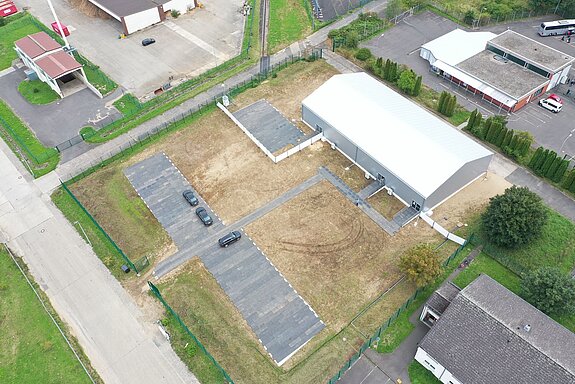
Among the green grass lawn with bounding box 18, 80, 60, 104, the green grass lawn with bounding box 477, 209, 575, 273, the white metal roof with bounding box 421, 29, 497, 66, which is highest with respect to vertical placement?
the white metal roof with bounding box 421, 29, 497, 66

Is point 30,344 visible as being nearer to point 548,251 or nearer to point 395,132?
point 395,132

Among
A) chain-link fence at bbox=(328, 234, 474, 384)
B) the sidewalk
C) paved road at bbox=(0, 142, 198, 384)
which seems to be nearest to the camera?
the sidewalk

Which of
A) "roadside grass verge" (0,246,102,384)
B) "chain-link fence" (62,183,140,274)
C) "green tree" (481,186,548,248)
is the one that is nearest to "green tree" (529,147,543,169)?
"green tree" (481,186,548,248)

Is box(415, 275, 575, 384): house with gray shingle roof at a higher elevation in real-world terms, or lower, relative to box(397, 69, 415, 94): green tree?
lower

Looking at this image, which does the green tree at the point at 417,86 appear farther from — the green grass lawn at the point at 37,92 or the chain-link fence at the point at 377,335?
A: the green grass lawn at the point at 37,92

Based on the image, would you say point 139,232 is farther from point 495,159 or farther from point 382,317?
point 495,159

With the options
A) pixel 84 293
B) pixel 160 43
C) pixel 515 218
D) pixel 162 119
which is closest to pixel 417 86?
pixel 515 218

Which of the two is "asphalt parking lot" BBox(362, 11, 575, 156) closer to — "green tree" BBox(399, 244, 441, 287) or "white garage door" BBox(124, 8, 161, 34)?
"green tree" BBox(399, 244, 441, 287)
